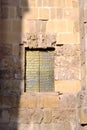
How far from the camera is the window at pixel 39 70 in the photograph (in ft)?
26.8

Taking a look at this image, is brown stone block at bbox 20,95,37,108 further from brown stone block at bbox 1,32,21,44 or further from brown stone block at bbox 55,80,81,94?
brown stone block at bbox 1,32,21,44

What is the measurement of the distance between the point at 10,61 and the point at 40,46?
2.35ft

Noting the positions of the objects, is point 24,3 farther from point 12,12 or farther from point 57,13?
point 57,13

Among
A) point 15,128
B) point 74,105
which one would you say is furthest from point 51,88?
point 15,128

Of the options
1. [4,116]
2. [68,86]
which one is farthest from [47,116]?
[4,116]

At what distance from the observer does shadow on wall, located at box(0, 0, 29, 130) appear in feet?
25.8

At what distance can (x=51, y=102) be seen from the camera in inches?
314

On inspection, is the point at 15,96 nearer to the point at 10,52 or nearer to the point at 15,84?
the point at 15,84

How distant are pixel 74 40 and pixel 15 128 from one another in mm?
2265

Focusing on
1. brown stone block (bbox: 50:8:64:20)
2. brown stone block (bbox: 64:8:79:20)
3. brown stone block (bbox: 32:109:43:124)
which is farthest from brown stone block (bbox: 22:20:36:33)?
brown stone block (bbox: 32:109:43:124)

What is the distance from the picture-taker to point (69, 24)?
839 centimetres

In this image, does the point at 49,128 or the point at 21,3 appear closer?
the point at 49,128

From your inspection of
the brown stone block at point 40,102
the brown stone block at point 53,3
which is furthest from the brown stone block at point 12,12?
the brown stone block at point 40,102

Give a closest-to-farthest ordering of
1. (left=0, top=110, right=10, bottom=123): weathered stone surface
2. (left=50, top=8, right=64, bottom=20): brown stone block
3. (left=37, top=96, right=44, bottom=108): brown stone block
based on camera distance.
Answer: (left=0, top=110, right=10, bottom=123): weathered stone surface
(left=37, top=96, right=44, bottom=108): brown stone block
(left=50, top=8, right=64, bottom=20): brown stone block
